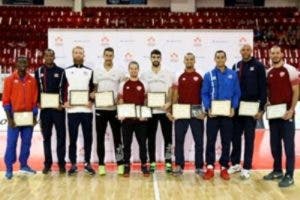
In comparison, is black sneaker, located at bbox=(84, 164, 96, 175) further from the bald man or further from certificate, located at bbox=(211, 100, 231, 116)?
the bald man

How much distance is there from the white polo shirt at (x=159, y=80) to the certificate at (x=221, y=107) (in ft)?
2.57

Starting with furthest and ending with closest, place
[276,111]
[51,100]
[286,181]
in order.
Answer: [51,100], [276,111], [286,181]

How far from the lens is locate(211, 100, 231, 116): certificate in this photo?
7.30 metres

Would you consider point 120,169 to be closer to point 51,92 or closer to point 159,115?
point 159,115

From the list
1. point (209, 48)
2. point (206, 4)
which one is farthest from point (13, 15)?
point (209, 48)

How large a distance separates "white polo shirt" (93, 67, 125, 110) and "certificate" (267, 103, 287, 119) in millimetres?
2175

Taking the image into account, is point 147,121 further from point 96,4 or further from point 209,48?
point 96,4

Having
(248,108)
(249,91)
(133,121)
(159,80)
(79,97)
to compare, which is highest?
(159,80)

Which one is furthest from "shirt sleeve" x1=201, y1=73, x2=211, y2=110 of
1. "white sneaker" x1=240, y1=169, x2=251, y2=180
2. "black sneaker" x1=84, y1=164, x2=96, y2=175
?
"black sneaker" x1=84, y1=164, x2=96, y2=175

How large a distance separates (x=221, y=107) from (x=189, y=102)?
1.56 feet

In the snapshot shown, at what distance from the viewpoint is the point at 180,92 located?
24.8ft

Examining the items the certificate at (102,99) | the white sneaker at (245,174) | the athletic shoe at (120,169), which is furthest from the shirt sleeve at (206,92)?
the athletic shoe at (120,169)

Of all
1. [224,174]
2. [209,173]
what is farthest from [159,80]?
[224,174]

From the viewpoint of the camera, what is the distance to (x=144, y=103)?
768 cm
